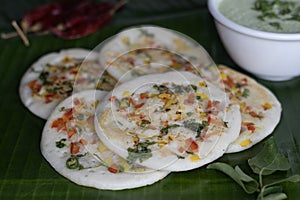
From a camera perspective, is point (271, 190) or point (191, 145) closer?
point (271, 190)

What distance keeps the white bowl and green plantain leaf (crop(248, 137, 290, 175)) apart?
75 cm

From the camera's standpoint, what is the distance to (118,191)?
3.08 metres

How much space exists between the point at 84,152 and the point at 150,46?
1326mm

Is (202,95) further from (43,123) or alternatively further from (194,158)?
(43,123)

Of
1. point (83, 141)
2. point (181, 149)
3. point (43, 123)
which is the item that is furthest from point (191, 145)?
point (43, 123)

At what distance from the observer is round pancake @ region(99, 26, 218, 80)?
402 centimetres

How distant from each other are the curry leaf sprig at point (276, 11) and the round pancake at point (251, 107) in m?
0.44

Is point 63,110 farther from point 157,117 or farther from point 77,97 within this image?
point 157,117

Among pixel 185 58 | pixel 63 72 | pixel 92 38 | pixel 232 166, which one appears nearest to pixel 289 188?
pixel 232 166

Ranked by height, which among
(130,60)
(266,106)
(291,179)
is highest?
(130,60)

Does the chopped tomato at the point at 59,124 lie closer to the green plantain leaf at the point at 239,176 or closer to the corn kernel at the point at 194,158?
the corn kernel at the point at 194,158

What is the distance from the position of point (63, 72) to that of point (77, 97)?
1.58 ft

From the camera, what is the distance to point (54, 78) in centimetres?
396

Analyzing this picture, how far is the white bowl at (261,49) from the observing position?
3.58m
